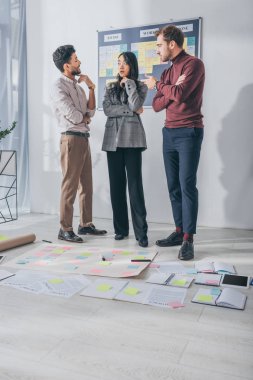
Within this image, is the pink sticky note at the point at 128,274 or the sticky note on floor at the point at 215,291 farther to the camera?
the pink sticky note at the point at 128,274

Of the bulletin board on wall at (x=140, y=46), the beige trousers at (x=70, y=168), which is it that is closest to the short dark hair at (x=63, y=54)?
the beige trousers at (x=70, y=168)

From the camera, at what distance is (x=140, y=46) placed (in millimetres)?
3223

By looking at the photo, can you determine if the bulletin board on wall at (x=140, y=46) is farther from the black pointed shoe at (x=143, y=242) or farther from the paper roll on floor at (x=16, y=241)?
the paper roll on floor at (x=16, y=241)

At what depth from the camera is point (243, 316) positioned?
1496mm

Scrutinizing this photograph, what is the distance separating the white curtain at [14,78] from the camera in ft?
11.6

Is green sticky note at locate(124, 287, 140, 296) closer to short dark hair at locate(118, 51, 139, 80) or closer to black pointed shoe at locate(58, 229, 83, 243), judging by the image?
black pointed shoe at locate(58, 229, 83, 243)

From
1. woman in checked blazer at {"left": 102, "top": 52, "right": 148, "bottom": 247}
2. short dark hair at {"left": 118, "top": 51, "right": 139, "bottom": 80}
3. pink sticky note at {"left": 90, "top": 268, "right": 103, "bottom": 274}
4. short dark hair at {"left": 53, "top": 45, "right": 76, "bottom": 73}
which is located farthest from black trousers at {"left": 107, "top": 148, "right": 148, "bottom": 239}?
short dark hair at {"left": 53, "top": 45, "right": 76, "bottom": 73}

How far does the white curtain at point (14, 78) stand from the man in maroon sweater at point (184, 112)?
172 cm

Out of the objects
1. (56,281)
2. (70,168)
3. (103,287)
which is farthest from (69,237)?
(103,287)

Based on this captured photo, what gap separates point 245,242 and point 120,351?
1.70 m

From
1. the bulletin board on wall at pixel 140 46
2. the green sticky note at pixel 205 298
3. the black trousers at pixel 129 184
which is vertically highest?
the bulletin board on wall at pixel 140 46

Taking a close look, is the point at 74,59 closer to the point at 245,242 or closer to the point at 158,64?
the point at 158,64

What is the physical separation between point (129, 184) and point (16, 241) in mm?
814

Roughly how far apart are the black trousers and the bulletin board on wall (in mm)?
877
